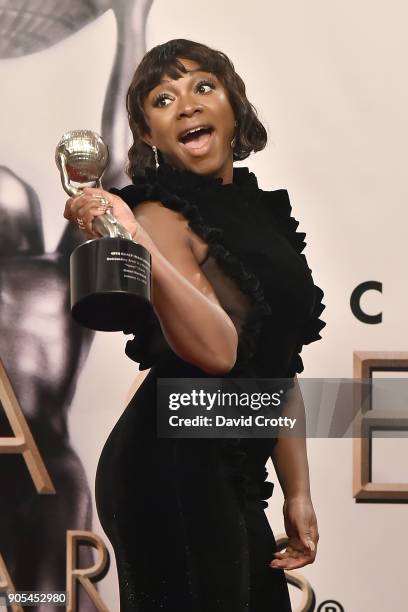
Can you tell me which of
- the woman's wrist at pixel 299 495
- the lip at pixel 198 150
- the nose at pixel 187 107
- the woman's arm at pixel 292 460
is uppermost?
the nose at pixel 187 107

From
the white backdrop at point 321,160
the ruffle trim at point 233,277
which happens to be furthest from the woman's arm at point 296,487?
the white backdrop at point 321,160

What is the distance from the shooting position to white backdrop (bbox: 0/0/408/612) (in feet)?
6.25

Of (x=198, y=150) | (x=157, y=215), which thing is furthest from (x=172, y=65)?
(x=157, y=215)

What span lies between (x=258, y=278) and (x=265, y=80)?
898mm

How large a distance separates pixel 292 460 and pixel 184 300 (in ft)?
1.33

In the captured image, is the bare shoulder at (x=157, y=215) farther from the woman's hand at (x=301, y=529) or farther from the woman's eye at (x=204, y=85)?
the woman's hand at (x=301, y=529)

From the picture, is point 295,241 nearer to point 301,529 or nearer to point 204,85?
point 204,85

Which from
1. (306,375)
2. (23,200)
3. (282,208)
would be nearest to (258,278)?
(282,208)

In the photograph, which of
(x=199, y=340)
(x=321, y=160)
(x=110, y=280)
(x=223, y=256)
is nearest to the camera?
(x=110, y=280)

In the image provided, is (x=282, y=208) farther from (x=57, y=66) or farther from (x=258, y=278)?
(x=57, y=66)

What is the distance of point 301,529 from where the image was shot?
1.37 meters

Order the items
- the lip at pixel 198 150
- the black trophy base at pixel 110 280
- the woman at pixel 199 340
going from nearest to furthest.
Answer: the black trophy base at pixel 110 280
the woman at pixel 199 340
the lip at pixel 198 150

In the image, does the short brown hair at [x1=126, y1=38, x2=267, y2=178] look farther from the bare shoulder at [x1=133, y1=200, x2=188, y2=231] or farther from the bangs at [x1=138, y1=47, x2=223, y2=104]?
the bare shoulder at [x1=133, y1=200, x2=188, y2=231]

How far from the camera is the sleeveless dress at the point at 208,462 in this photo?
115cm
